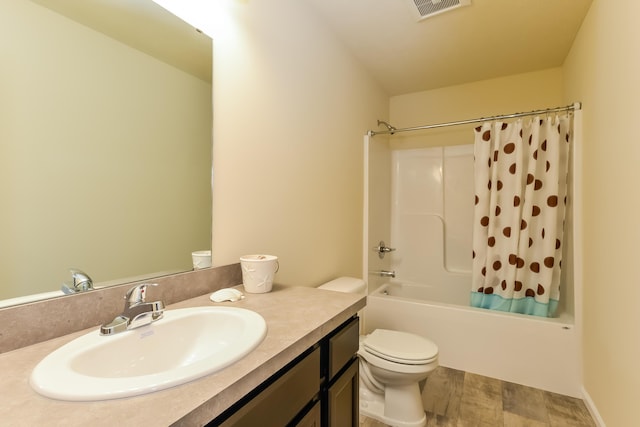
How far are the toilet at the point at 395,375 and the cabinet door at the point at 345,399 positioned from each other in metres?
0.50

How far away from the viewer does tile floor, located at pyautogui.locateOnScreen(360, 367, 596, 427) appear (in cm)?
157

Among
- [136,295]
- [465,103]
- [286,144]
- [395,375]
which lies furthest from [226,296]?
[465,103]

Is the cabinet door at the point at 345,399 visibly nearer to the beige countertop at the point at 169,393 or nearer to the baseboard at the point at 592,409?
the beige countertop at the point at 169,393

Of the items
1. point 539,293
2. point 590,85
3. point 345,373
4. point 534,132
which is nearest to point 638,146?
point 590,85

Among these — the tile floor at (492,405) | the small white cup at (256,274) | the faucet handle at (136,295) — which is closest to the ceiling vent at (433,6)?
the small white cup at (256,274)

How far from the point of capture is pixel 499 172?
222 centimetres

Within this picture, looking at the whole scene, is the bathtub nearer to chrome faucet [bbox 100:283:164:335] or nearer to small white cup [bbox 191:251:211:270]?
small white cup [bbox 191:251:211:270]

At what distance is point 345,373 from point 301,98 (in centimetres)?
141

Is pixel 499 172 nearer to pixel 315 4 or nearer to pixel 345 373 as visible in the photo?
pixel 315 4

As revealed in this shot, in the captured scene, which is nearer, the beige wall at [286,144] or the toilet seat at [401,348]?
the beige wall at [286,144]

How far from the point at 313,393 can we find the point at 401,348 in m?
0.92

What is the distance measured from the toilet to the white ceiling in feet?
6.37

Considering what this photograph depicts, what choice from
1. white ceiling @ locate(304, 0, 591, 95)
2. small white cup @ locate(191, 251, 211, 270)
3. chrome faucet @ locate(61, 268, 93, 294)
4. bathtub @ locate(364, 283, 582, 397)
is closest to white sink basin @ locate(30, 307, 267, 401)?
chrome faucet @ locate(61, 268, 93, 294)

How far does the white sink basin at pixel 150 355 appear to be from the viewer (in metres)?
0.49
